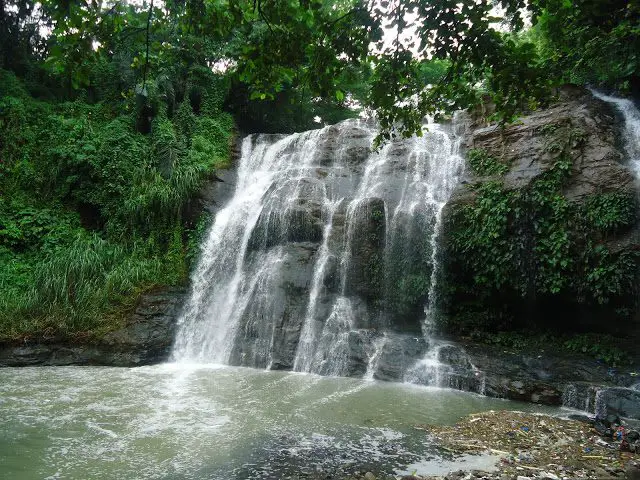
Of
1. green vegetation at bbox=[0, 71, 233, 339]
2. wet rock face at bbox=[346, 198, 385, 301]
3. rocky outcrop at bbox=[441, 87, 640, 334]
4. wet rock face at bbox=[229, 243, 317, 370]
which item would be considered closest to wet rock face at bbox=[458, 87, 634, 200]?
rocky outcrop at bbox=[441, 87, 640, 334]

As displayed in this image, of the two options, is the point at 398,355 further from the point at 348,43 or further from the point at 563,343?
the point at 348,43

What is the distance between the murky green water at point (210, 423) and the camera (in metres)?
4.37

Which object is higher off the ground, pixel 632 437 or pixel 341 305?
pixel 341 305

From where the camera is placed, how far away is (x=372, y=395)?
7.14 metres

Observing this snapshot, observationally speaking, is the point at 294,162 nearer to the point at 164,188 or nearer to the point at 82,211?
the point at 164,188

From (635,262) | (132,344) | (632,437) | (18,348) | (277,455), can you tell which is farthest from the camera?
(132,344)

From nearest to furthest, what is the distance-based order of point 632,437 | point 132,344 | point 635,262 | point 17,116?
point 632,437 → point 635,262 → point 132,344 → point 17,116

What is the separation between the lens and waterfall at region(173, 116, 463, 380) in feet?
30.4

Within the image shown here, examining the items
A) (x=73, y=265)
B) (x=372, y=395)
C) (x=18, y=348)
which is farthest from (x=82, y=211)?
(x=372, y=395)

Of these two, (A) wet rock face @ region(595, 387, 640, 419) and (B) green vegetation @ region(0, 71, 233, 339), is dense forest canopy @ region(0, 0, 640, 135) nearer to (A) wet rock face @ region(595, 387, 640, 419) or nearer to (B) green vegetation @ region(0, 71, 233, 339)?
(A) wet rock face @ region(595, 387, 640, 419)

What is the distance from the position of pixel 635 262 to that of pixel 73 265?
11.6m

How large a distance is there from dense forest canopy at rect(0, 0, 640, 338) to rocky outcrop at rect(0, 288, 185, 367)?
40cm

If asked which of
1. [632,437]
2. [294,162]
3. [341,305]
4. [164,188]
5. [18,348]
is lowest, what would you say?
[18,348]

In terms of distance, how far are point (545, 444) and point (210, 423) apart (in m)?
4.01
